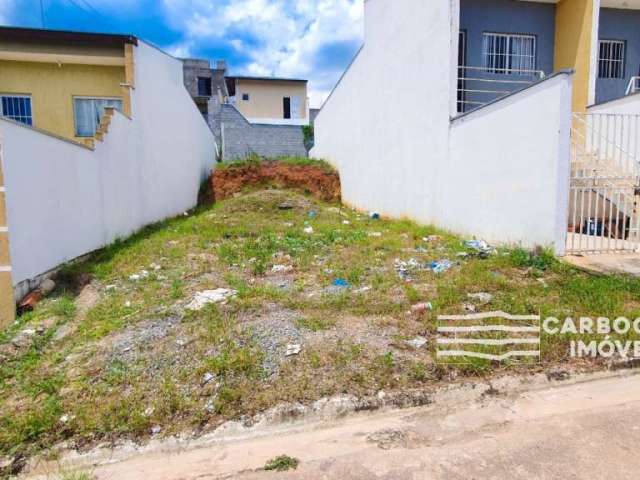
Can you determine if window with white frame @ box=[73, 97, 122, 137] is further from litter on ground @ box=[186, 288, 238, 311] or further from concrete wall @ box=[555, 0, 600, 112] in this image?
concrete wall @ box=[555, 0, 600, 112]

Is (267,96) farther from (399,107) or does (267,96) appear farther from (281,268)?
(281,268)

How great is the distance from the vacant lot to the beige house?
22.4 meters

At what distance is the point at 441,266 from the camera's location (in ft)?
18.6

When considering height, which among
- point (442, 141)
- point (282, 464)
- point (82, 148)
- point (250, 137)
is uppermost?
point (250, 137)

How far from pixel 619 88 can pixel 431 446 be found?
13.4 meters

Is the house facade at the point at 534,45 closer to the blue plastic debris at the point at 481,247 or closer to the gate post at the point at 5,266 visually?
the blue plastic debris at the point at 481,247

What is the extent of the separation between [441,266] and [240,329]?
3277 millimetres

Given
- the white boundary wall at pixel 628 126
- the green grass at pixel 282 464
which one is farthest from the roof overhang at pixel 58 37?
the white boundary wall at pixel 628 126

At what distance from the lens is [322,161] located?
16.0m

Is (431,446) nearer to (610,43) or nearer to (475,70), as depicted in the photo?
(475,70)

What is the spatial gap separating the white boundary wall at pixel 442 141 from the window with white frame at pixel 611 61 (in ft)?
21.3

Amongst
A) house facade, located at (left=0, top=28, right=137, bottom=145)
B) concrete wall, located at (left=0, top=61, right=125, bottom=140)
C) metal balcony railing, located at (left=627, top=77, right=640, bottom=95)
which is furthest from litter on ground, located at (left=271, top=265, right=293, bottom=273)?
metal balcony railing, located at (left=627, top=77, right=640, bottom=95)

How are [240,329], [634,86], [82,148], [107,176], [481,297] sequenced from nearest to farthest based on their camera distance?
[240,329]
[481,297]
[82,148]
[107,176]
[634,86]
